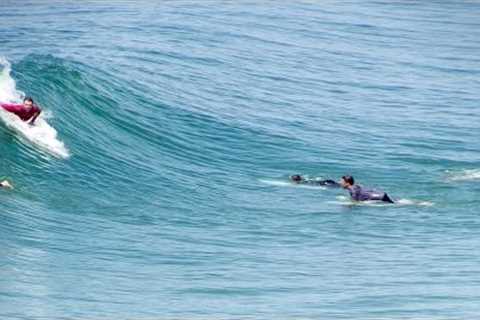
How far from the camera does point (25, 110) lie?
107 feet

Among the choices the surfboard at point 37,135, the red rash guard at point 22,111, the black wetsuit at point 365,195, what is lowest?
the black wetsuit at point 365,195

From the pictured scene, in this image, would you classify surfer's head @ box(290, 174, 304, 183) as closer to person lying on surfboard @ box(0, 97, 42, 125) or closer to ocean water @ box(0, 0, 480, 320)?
ocean water @ box(0, 0, 480, 320)

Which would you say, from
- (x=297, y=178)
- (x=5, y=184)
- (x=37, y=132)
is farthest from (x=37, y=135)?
(x=297, y=178)

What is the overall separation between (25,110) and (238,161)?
678 cm

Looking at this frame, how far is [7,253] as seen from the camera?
2320 centimetres

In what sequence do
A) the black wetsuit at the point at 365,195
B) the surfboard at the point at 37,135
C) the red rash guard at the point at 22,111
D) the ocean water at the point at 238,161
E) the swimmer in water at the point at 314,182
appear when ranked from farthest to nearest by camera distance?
the swimmer in water at the point at 314,182 → the red rash guard at the point at 22,111 → the surfboard at the point at 37,135 → the black wetsuit at the point at 365,195 → the ocean water at the point at 238,161

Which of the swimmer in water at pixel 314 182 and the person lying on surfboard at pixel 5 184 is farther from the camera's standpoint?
the swimmer in water at pixel 314 182

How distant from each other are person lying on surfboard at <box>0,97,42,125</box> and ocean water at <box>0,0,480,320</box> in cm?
88

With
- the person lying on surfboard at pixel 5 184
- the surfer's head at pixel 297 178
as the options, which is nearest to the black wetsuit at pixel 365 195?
the surfer's head at pixel 297 178

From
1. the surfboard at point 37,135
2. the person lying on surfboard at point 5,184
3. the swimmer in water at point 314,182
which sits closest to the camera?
the person lying on surfboard at point 5,184

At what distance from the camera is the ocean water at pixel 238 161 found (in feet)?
68.4

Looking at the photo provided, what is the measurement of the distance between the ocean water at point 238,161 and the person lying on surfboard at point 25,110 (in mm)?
881

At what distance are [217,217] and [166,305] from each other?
34.6 feet

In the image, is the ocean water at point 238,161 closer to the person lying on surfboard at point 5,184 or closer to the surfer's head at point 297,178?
the person lying on surfboard at point 5,184
